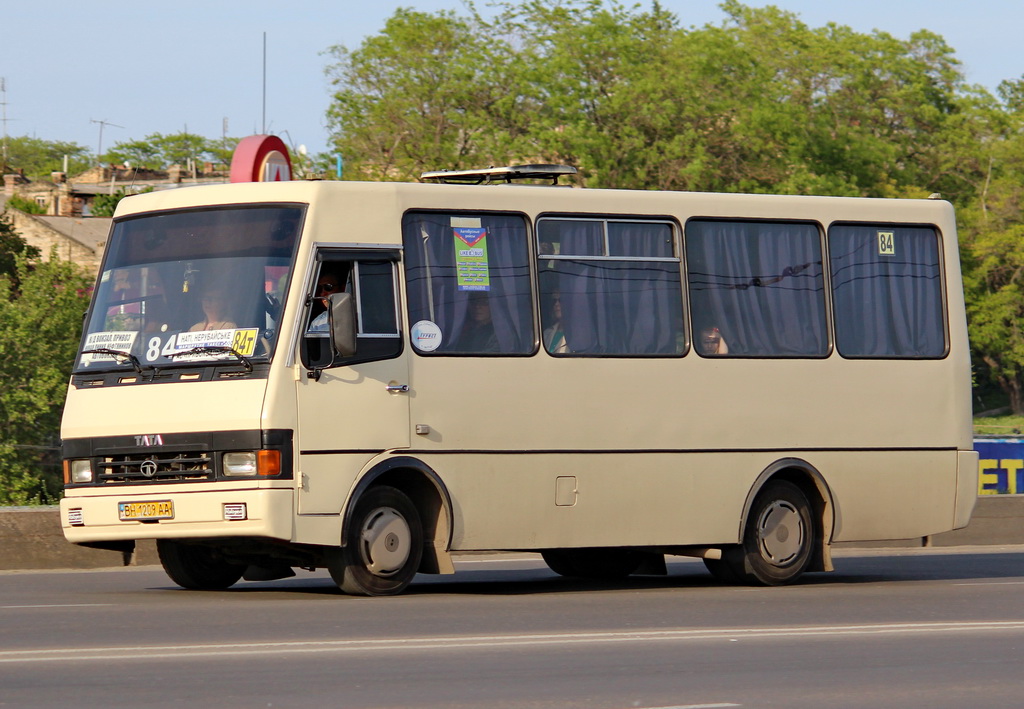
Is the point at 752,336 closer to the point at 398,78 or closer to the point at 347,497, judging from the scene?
the point at 347,497

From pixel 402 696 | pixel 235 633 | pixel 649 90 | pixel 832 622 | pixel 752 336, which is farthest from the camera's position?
pixel 649 90

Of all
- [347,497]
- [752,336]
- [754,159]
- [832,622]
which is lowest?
[832,622]

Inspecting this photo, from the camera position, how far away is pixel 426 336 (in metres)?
12.6

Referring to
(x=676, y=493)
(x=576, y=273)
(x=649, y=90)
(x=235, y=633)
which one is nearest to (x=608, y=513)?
(x=676, y=493)

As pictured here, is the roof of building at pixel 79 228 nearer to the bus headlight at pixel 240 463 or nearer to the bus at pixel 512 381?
the bus at pixel 512 381

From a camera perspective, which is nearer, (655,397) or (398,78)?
(655,397)

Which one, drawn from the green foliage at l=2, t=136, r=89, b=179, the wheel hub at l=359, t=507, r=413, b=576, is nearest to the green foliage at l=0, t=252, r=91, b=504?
the wheel hub at l=359, t=507, r=413, b=576

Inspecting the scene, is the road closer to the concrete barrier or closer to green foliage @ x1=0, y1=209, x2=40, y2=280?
the concrete barrier

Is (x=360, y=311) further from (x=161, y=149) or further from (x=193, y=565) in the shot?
(x=161, y=149)

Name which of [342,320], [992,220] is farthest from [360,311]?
[992,220]

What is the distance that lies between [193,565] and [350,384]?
2.09 metres

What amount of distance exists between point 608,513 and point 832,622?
261cm

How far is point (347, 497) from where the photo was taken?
12.0 meters

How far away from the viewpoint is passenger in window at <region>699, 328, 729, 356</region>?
14.1 metres
